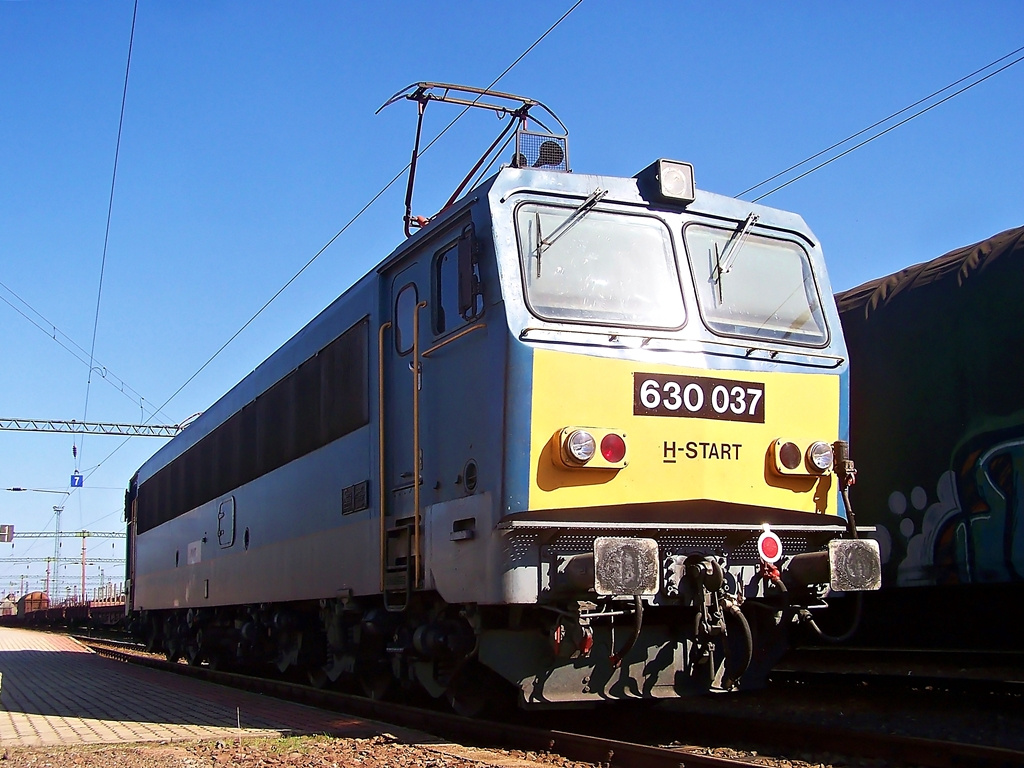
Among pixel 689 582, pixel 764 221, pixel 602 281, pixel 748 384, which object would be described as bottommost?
pixel 689 582

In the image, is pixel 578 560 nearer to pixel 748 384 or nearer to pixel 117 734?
pixel 748 384

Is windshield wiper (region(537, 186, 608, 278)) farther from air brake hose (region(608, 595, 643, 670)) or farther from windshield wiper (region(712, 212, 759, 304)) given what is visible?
air brake hose (region(608, 595, 643, 670))

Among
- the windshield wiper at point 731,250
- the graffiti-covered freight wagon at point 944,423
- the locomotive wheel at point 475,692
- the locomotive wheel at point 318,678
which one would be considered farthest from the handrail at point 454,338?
the locomotive wheel at point 318,678

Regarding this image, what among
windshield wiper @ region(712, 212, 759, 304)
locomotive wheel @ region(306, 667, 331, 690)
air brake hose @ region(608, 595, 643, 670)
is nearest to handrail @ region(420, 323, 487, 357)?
windshield wiper @ region(712, 212, 759, 304)

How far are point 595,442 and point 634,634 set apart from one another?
111cm

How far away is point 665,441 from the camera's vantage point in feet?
21.2

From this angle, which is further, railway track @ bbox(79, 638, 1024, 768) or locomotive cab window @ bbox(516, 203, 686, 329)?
locomotive cab window @ bbox(516, 203, 686, 329)

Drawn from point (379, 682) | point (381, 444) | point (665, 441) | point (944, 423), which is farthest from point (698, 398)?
point (379, 682)

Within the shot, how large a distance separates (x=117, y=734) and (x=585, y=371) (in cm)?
468

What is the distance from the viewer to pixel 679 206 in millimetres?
7188

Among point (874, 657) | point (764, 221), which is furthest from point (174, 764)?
point (874, 657)

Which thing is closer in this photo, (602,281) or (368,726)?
(602,281)

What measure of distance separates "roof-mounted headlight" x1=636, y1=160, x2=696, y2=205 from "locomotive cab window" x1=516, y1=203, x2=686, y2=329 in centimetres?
22

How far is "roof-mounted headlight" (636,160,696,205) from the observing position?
23.3ft
